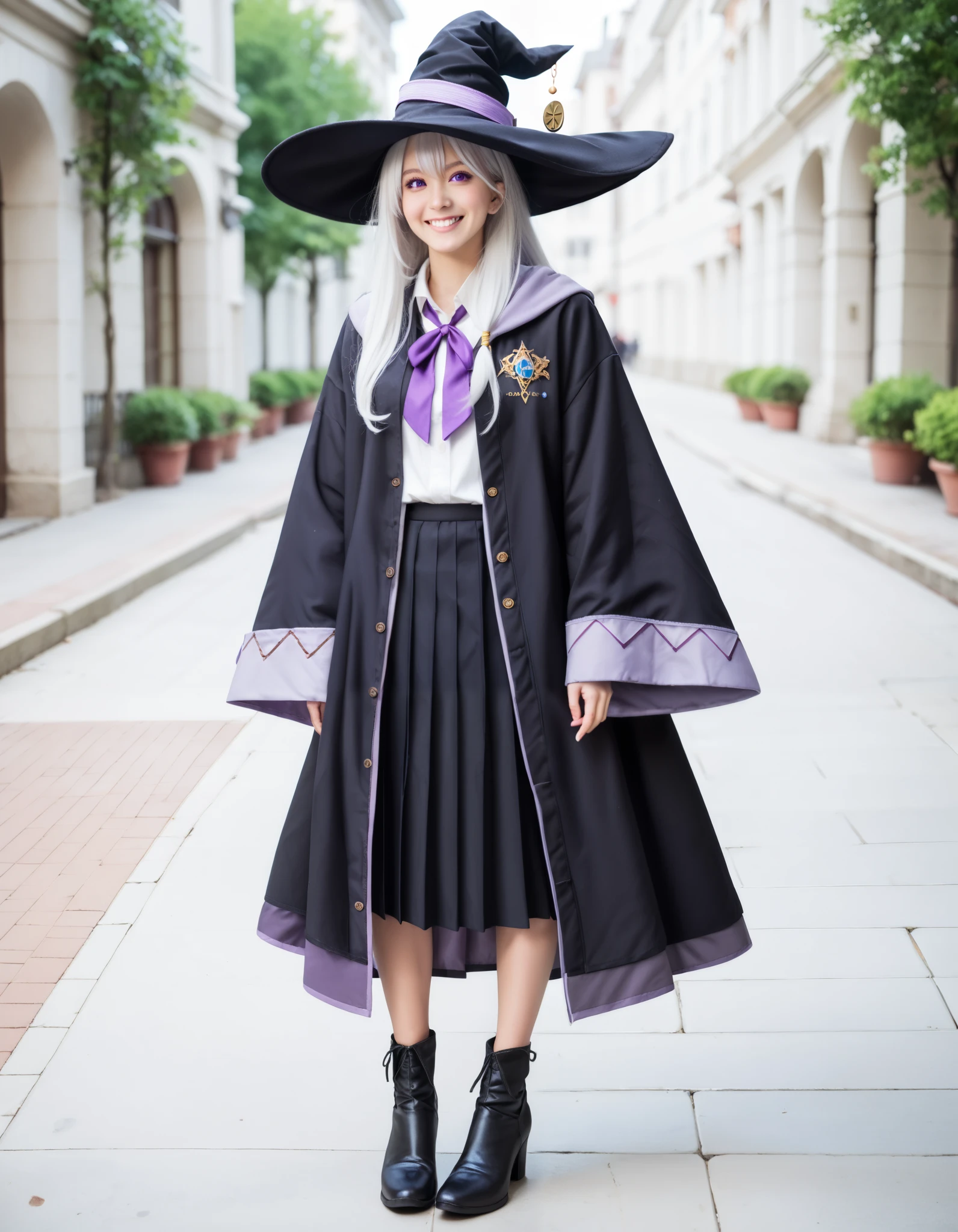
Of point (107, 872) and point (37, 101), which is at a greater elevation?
point (37, 101)

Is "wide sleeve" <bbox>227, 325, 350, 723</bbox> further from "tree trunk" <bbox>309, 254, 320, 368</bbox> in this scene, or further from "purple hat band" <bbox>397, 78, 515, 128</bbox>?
"tree trunk" <bbox>309, 254, 320, 368</bbox>

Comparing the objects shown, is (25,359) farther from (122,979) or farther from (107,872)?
(122,979)

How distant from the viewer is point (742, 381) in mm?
24719

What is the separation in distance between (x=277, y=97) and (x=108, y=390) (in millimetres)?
11664

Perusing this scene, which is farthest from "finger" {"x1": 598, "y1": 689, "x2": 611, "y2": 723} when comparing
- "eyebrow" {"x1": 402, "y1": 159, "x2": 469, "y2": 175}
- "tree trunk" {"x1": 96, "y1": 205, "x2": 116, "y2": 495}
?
"tree trunk" {"x1": 96, "y1": 205, "x2": 116, "y2": 495}

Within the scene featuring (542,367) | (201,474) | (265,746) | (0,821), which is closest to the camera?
(542,367)

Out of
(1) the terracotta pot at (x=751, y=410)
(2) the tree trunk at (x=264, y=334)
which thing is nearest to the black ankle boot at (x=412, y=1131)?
(1) the terracotta pot at (x=751, y=410)

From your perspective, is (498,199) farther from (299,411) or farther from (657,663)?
(299,411)

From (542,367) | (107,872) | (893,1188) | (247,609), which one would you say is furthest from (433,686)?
(247,609)

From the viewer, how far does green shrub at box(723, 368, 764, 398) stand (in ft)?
79.0

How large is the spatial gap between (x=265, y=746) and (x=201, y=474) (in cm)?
1232

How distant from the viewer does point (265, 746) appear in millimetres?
5992

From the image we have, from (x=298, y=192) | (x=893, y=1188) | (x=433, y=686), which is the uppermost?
(x=298, y=192)

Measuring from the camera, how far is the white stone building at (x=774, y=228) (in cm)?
1720
